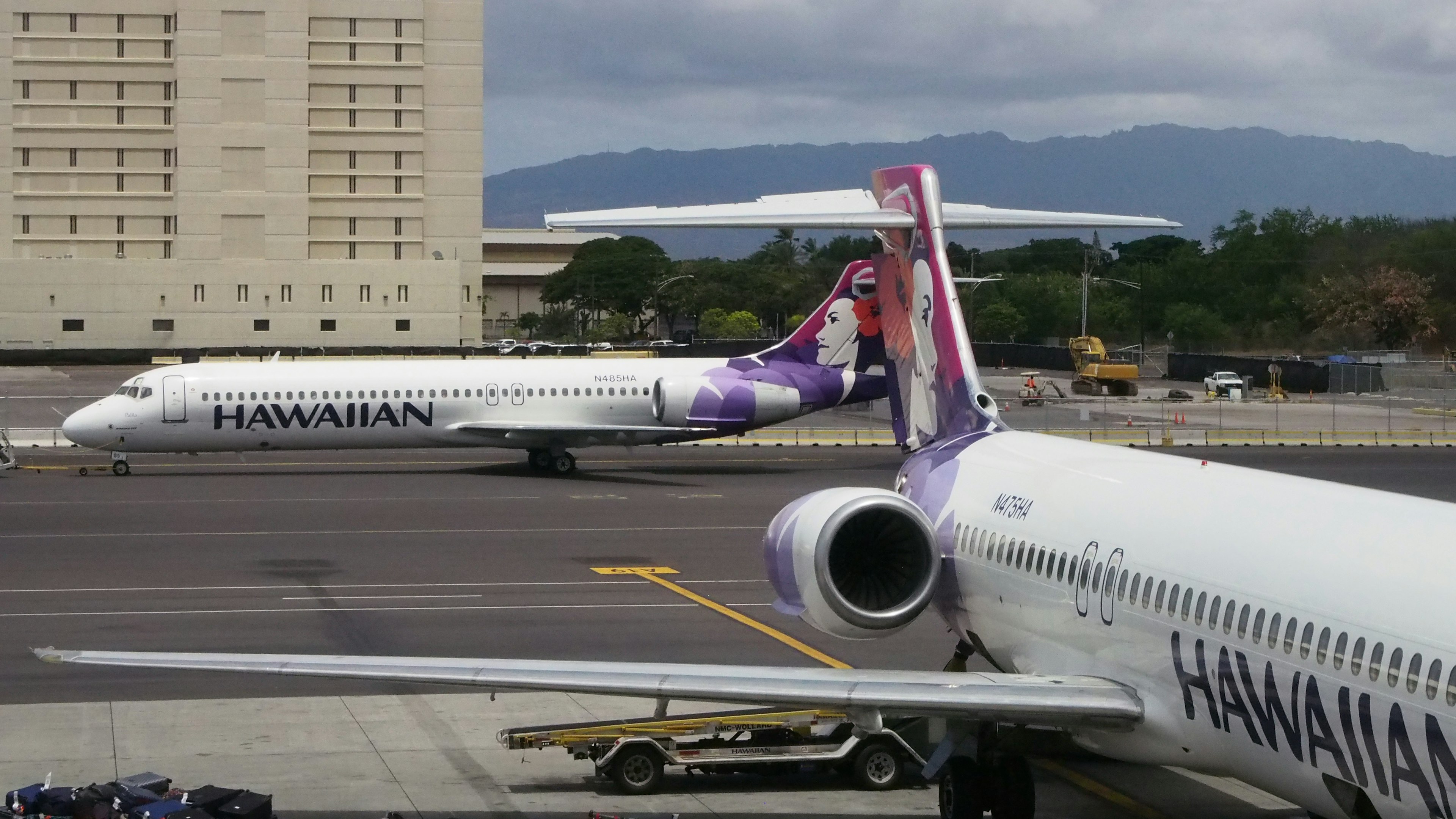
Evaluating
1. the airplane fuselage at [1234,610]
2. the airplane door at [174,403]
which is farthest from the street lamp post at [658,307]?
the airplane fuselage at [1234,610]

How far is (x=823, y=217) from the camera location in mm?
18094

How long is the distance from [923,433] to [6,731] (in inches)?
403

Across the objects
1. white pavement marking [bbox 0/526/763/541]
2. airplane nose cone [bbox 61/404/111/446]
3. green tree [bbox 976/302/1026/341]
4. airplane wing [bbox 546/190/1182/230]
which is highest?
airplane wing [bbox 546/190/1182/230]

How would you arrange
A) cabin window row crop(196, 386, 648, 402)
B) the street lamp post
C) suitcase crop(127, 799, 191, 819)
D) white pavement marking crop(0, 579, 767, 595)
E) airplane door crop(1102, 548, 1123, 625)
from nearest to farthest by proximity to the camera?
suitcase crop(127, 799, 191, 819) < airplane door crop(1102, 548, 1123, 625) < white pavement marking crop(0, 579, 767, 595) < cabin window row crop(196, 386, 648, 402) < the street lamp post

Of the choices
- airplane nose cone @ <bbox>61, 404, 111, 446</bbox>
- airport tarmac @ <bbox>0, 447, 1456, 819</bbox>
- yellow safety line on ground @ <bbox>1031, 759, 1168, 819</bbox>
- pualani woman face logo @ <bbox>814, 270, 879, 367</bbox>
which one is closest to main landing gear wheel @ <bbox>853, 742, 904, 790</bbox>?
airport tarmac @ <bbox>0, 447, 1456, 819</bbox>

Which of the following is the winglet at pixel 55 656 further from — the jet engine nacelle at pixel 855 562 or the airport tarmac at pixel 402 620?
the jet engine nacelle at pixel 855 562

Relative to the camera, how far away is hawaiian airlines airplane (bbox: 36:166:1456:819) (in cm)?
961

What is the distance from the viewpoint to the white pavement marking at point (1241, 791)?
13.9 m

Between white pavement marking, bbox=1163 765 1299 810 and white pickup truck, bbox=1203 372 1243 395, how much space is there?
2513 inches

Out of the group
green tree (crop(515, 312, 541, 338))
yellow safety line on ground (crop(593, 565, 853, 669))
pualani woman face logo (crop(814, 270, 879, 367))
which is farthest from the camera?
green tree (crop(515, 312, 541, 338))

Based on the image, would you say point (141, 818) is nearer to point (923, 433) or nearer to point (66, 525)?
point (923, 433)

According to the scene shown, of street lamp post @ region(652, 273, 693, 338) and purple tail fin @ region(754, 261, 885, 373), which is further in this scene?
street lamp post @ region(652, 273, 693, 338)

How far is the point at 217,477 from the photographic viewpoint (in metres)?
43.3

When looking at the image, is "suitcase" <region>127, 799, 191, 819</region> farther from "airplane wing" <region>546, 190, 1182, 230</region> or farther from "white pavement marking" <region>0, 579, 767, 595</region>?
"white pavement marking" <region>0, 579, 767, 595</region>
